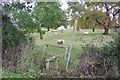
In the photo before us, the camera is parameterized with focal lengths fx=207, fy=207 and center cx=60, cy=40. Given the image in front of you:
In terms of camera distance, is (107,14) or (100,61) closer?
(100,61)

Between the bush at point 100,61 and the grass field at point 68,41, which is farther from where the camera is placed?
the grass field at point 68,41

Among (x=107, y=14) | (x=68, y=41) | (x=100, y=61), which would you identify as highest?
(x=107, y=14)

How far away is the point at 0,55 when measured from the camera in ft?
11.1

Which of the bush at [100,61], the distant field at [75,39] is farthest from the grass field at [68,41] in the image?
the bush at [100,61]

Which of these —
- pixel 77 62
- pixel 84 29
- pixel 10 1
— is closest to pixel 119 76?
pixel 77 62

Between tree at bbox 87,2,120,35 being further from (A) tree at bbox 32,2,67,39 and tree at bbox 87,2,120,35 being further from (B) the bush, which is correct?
(A) tree at bbox 32,2,67,39

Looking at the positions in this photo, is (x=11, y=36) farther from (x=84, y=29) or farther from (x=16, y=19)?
(x=84, y=29)

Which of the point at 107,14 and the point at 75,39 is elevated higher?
the point at 107,14

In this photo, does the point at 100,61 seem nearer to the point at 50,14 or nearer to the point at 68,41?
the point at 68,41

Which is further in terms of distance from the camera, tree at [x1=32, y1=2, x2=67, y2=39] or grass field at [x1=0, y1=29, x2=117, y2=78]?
tree at [x1=32, y1=2, x2=67, y2=39]

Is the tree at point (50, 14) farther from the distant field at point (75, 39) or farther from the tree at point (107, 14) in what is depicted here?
the tree at point (107, 14)

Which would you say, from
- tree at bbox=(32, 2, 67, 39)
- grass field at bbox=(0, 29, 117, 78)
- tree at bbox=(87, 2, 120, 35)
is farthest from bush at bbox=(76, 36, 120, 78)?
tree at bbox=(32, 2, 67, 39)

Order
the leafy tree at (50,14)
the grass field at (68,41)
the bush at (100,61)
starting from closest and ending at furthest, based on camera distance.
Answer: the bush at (100,61), the grass field at (68,41), the leafy tree at (50,14)

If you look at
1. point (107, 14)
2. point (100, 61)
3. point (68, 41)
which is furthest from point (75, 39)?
point (107, 14)
